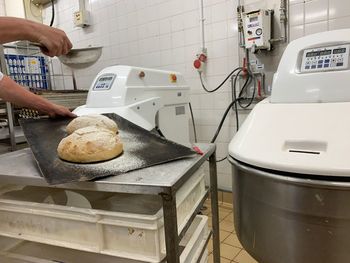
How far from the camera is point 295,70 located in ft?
3.44

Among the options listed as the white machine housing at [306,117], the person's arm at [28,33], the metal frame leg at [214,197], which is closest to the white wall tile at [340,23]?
the white machine housing at [306,117]

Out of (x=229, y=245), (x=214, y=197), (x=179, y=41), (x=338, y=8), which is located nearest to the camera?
(x=214, y=197)

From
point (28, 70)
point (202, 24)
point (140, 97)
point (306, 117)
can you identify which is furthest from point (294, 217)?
point (28, 70)

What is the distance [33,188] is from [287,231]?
92 cm

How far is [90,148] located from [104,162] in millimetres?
59

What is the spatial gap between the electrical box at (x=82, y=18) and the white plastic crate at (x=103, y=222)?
2.59 metres

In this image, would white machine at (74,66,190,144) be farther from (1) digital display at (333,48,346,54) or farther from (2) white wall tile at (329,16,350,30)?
(2) white wall tile at (329,16,350,30)

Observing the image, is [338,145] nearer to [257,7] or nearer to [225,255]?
[225,255]

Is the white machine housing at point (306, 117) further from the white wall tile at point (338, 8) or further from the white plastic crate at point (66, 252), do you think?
the white wall tile at point (338, 8)

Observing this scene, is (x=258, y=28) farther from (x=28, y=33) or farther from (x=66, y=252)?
(x=66, y=252)

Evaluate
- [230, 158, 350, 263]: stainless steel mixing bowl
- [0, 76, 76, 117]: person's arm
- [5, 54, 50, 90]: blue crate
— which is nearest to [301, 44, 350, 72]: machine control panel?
[230, 158, 350, 263]: stainless steel mixing bowl

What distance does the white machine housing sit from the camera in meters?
0.71

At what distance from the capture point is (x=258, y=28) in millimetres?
1824

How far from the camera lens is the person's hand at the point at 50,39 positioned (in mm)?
847
